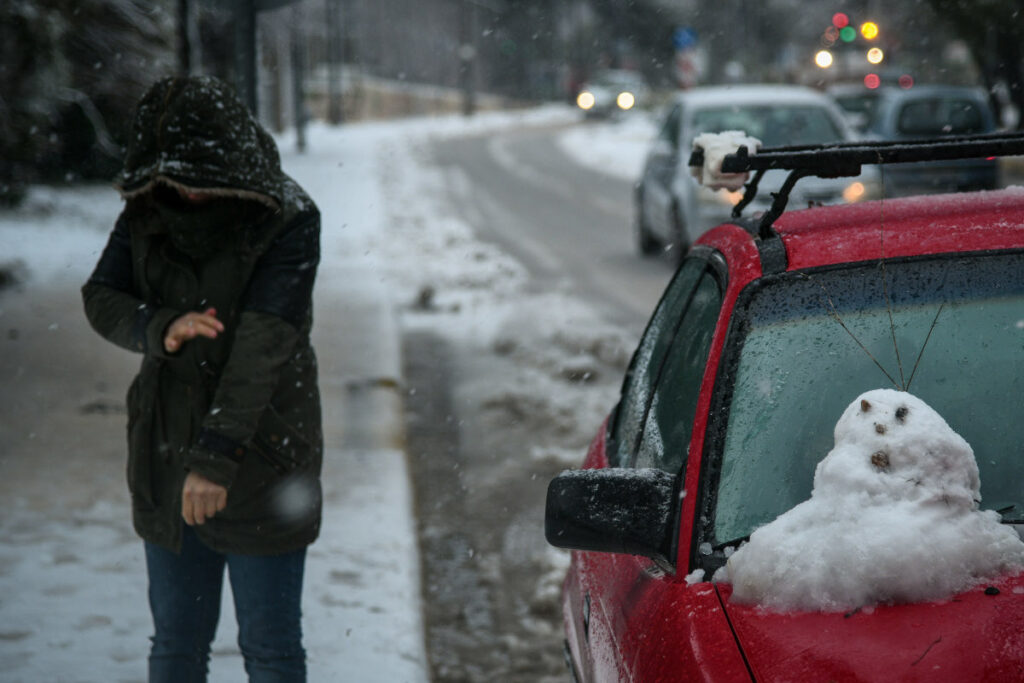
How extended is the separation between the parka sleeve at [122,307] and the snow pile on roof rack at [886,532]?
1500 millimetres

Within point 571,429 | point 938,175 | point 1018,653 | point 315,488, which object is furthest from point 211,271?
point 938,175

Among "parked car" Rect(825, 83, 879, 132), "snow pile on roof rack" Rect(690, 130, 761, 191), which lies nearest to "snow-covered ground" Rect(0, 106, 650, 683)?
"snow pile on roof rack" Rect(690, 130, 761, 191)

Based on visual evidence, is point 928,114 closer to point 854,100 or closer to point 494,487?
point 854,100

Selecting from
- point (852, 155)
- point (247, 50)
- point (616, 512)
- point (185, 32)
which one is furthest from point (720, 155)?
point (185, 32)

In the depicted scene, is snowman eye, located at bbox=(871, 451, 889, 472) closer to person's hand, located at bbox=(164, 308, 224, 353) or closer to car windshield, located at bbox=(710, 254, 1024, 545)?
car windshield, located at bbox=(710, 254, 1024, 545)

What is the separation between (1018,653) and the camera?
74.5 inches

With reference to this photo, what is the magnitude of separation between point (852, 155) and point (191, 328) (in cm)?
149

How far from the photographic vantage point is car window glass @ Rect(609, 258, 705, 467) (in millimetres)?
3049

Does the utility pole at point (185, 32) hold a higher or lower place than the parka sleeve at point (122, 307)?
higher

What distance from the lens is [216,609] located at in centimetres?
328

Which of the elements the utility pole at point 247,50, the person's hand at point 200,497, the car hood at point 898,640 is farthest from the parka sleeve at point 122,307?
the utility pole at point 247,50

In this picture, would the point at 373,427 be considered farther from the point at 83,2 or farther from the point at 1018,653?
the point at 83,2

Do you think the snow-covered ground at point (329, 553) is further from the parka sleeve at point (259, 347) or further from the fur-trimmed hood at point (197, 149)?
the fur-trimmed hood at point (197, 149)

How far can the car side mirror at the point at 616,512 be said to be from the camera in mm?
2283
